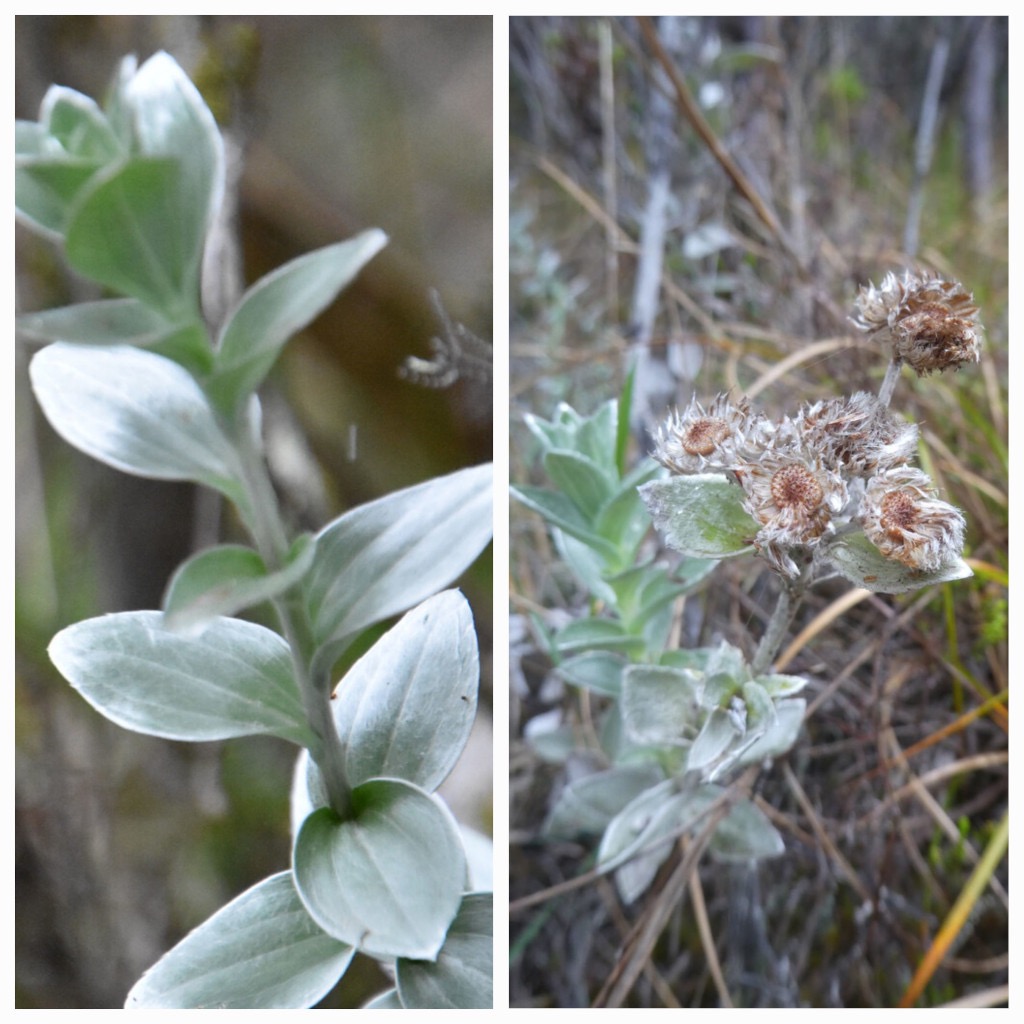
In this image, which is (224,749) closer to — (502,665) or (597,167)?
(502,665)

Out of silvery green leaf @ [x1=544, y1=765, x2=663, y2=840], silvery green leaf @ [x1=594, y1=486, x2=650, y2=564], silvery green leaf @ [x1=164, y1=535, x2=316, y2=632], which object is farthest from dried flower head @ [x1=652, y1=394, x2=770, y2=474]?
silvery green leaf @ [x1=544, y1=765, x2=663, y2=840]

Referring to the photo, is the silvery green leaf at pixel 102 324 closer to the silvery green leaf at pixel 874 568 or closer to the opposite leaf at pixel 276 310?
the opposite leaf at pixel 276 310

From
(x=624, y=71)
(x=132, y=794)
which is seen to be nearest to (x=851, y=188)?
(x=624, y=71)

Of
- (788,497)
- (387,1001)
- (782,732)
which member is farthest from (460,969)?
(788,497)

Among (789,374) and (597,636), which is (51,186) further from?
(789,374)

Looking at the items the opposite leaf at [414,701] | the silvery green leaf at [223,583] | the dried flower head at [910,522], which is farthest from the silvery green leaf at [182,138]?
the dried flower head at [910,522]

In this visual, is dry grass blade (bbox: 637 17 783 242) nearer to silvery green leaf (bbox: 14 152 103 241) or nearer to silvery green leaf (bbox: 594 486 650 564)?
silvery green leaf (bbox: 594 486 650 564)
